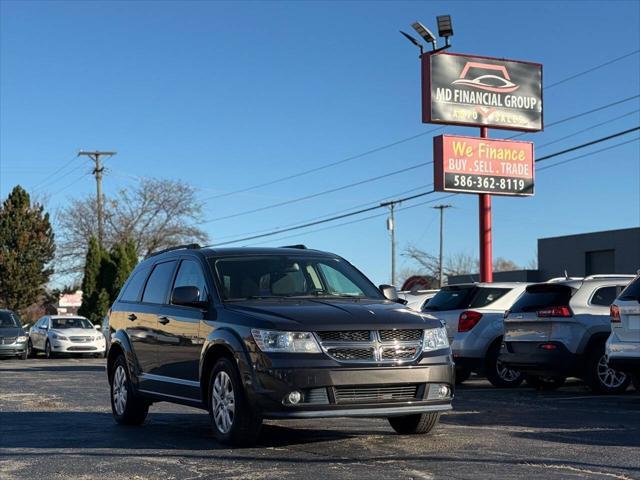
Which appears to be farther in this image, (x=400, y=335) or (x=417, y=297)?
(x=417, y=297)

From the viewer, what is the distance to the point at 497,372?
1634 cm

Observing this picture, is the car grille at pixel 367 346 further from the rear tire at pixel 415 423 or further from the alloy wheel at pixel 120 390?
the alloy wheel at pixel 120 390

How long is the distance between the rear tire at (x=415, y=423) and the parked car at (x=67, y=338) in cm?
2405

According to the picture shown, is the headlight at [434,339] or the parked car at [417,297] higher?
the parked car at [417,297]

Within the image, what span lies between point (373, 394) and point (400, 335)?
21.9 inches

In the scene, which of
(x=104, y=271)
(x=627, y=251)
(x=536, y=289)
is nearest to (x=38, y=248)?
(x=104, y=271)

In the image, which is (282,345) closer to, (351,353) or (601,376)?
(351,353)

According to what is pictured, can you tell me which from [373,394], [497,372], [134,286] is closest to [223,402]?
[373,394]

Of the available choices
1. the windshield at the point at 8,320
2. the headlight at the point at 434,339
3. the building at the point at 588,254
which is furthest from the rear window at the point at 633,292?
the building at the point at 588,254

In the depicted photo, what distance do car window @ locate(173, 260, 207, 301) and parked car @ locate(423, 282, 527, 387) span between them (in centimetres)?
657

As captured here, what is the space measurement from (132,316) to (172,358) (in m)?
1.32

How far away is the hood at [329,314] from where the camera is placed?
28.3 feet

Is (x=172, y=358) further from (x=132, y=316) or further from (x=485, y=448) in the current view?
(x=485, y=448)

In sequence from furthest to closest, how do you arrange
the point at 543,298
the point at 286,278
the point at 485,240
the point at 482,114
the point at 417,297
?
the point at 482,114 → the point at 485,240 → the point at 417,297 → the point at 543,298 → the point at 286,278
